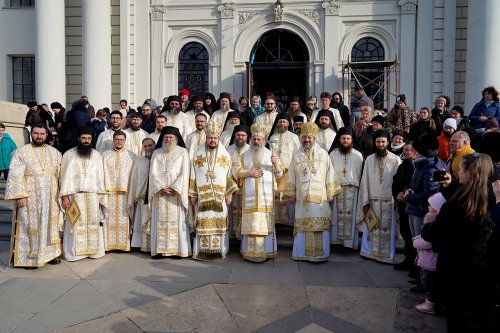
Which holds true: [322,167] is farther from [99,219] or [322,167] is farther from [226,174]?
[99,219]

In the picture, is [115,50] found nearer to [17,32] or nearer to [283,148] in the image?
[17,32]

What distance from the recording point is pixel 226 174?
7109 mm

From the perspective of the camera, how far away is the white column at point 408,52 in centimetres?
1472

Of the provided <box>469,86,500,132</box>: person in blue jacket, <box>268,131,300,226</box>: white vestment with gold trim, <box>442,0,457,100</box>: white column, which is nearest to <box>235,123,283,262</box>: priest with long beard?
<box>268,131,300,226</box>: white vestment with gold trim

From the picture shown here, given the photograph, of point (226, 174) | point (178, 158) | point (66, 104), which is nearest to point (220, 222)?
point (226, 174)

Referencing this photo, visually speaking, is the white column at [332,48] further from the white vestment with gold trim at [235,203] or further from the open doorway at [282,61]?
the white vestment with gold trim at [235,203]

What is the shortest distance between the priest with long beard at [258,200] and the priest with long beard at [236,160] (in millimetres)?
242

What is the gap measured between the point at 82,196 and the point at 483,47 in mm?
11741

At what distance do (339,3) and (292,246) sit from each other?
1012cm

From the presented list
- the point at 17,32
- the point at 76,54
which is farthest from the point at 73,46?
the point at 17,32

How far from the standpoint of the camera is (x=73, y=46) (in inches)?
637

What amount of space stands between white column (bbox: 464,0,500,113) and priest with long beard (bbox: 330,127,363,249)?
7891 millimetres

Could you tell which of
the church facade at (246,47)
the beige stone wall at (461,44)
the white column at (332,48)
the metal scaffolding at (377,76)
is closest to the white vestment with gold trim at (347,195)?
the metal scaffolding at (377,76)

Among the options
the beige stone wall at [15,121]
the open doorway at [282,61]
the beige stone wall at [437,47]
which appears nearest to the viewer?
the beige stone wall at [15,121]
